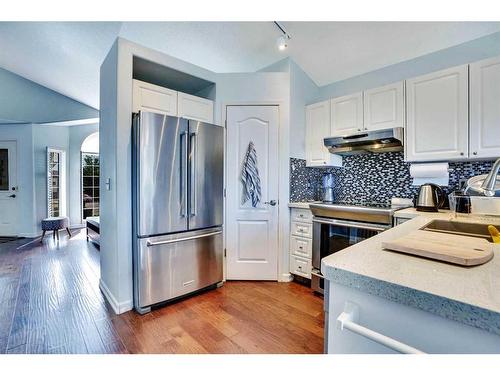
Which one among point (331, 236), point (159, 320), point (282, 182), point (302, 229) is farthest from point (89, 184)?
point (331, 236)

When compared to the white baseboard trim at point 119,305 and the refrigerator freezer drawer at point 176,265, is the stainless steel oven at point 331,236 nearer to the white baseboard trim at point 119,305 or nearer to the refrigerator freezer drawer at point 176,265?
the refrigerator freezer drawer at point 176,265

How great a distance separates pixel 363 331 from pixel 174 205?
1.94 metres

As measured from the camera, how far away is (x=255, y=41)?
2.74 meters

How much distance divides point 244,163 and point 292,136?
26.1 inches

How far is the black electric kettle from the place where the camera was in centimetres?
216

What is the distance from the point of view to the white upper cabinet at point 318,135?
2932 millimetres

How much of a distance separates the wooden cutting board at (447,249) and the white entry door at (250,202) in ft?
6.37

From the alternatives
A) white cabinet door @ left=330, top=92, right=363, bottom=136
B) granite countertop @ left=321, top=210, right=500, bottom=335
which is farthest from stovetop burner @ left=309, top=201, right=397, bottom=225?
granite countertop @ left=321, top=210, right=500, bottom=335

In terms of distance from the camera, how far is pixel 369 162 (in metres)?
2.90

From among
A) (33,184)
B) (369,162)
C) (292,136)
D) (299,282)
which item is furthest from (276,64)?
(33,184)

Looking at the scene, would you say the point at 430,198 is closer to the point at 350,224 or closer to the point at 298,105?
the point at 350,224

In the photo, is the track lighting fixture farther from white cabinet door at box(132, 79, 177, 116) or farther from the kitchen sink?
the kitchen sink

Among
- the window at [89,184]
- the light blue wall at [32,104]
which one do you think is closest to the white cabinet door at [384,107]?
the light blue wall at [32,104]

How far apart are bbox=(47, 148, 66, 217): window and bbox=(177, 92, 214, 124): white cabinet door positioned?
4.55 m
